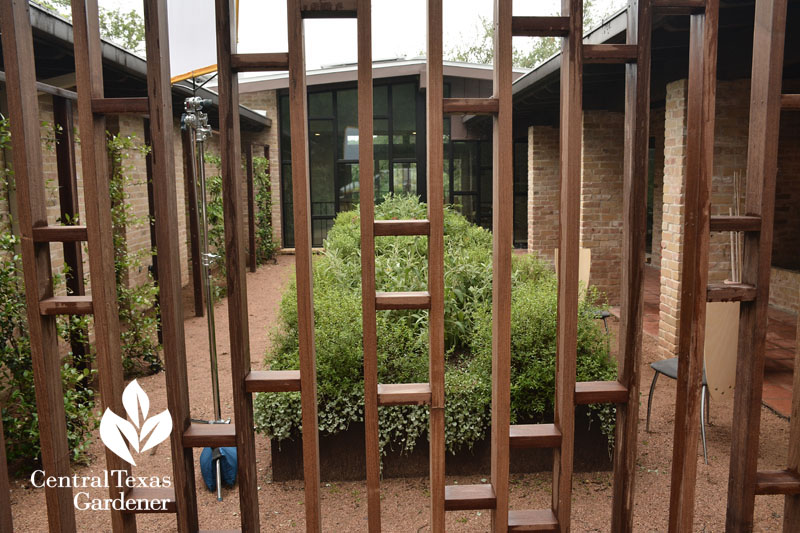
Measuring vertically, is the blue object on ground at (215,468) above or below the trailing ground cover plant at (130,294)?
below

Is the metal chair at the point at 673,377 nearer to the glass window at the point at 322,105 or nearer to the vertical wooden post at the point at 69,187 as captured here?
the vertical wooden post at the point at 69,187

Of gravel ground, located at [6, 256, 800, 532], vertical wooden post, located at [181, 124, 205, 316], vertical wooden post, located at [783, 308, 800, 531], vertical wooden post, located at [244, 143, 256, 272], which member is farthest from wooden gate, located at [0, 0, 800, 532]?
vertical wooden post, located at [244, 143, 256, 272]

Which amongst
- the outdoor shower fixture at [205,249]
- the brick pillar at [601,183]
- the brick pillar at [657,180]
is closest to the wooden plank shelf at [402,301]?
the outdoor shower fixture at [205,249]

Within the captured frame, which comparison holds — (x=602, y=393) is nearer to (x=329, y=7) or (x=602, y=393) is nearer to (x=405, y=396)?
(x=405, y=396)

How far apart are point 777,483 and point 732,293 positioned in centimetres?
50

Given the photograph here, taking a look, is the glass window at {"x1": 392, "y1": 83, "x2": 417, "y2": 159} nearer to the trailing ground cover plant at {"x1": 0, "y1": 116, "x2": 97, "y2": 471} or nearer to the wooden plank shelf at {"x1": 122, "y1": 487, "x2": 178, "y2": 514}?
the trailing ground cover plant at {"x1": 0, "y1": 116, "x2": 97, "y2": 471}

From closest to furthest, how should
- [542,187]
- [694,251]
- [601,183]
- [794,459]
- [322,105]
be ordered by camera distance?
1. [694,251]
2. [794,459]
3. [601,183]
4. [542,187]
5. [322,105]

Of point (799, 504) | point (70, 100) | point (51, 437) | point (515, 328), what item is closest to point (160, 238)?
point (51, 437)

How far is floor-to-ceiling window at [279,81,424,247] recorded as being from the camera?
14.5 metres

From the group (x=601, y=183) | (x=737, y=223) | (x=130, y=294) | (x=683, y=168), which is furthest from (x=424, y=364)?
(x=601, y=183)

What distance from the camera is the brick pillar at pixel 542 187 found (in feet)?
33.6

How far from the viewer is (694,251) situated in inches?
53.3

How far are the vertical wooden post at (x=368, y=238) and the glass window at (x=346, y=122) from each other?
13.5 meters

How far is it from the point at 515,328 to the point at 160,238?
2.83 m
